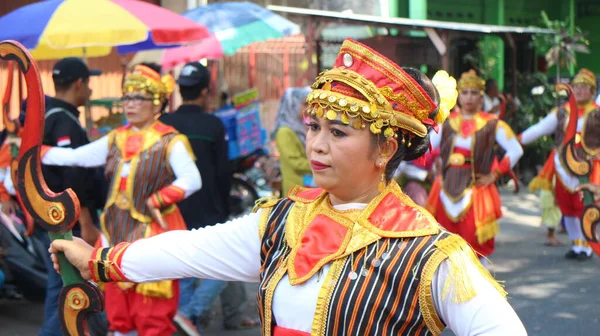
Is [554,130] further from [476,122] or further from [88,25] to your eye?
[88,25]

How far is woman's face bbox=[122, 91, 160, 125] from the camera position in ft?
17.8

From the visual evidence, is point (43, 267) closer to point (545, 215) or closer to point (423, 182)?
point (423, 182)

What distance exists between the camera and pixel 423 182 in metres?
7.93

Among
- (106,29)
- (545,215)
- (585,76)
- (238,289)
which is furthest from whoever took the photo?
(545,215)

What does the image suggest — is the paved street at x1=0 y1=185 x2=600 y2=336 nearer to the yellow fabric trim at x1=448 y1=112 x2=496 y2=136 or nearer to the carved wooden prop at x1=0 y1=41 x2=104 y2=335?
the yellow fabric trim at x1=448 y1=112 x2=496 y2=136

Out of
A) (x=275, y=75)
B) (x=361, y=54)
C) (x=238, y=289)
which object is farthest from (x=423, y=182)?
(x=275, y=75)

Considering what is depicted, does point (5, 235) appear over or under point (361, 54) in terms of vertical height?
under

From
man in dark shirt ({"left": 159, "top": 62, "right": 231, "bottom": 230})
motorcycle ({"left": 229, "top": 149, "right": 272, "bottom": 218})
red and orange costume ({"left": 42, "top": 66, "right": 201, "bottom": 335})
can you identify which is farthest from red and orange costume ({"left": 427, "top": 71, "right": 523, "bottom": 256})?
red and orange costume ({"left": 42, "top": 66, "right": 201, "bottom": 335})

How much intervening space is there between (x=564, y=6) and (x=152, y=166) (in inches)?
700

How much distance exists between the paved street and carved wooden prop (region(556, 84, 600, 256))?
2.08 feet

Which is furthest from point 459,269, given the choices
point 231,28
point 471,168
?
point 231,28

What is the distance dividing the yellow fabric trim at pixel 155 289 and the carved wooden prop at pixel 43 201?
243cm

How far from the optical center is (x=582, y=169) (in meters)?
7.84

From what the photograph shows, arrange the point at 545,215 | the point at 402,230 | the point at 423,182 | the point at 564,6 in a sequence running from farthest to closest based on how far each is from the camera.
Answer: the point at 564,6, the point at 545,215, the point at 423,182, the point at 402,230
